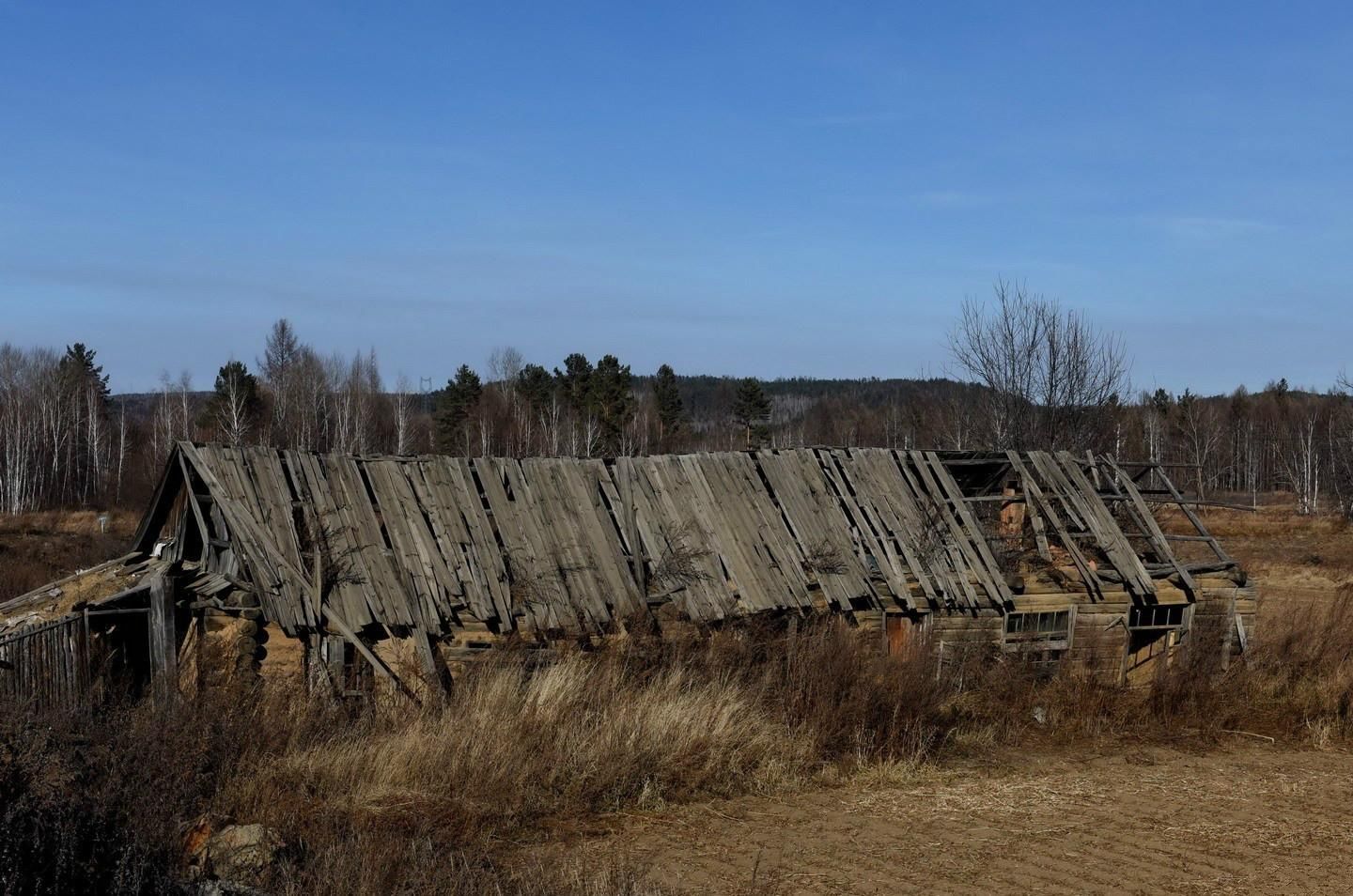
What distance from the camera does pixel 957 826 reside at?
29.3ft

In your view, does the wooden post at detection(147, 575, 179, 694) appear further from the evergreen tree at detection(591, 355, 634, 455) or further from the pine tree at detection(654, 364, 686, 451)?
the pine tree at detection(654, 364, 686, 451)

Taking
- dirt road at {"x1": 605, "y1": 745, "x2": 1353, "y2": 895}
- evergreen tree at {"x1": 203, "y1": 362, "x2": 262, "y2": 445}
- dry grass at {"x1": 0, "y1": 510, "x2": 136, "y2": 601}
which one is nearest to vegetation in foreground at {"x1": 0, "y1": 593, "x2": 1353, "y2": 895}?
dirt road at {"x1": 605, "y1": 745, "x2": 1353, "y2": 895}

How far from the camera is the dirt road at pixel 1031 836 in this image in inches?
303

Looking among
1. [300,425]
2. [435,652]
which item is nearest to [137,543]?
[435,652]

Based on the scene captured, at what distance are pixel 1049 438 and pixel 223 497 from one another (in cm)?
2258

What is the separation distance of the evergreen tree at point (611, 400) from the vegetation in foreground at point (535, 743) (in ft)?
140

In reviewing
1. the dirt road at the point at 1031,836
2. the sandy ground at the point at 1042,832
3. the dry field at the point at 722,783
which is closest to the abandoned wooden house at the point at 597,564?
the dry field at the point at 722,783

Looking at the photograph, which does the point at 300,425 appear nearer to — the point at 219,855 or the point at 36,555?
the point at 36,555

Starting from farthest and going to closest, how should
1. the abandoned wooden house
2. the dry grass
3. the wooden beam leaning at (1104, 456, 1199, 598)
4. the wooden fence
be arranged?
the dry grass
the wooden beam leaning at (1104, 456, 1199, 598)
the abandoned wooden house
the wooden fence

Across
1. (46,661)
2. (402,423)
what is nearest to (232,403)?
(402,423)

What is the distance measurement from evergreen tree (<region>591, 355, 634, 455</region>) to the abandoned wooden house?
130ft

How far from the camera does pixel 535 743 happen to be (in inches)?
357

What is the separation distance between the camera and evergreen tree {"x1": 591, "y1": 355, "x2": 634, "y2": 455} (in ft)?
Result: 182

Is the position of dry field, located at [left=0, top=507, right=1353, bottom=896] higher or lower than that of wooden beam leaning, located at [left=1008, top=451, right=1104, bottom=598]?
lower
